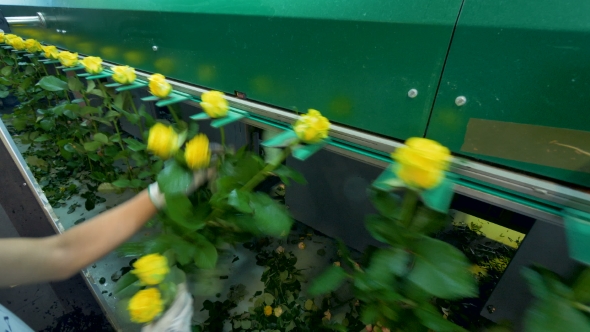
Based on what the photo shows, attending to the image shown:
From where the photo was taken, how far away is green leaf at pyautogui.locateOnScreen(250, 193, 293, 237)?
44 cm

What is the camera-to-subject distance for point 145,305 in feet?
1.36

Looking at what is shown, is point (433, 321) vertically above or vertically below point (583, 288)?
below

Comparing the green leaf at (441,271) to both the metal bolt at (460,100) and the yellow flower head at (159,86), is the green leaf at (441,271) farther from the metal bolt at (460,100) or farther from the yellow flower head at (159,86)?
the yellow flower head at (159,86)

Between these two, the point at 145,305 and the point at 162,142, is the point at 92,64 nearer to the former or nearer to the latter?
the point at 162,142

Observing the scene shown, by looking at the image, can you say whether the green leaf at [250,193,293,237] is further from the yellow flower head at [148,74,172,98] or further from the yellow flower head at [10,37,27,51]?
the yellow flower head at [10,37,27,51]

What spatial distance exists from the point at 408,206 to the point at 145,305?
0.43 metres

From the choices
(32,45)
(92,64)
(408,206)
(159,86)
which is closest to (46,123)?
(32,45)

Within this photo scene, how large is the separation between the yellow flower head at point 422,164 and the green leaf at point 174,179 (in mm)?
365

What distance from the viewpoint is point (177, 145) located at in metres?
0.50

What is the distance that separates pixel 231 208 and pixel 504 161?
1.60 feet

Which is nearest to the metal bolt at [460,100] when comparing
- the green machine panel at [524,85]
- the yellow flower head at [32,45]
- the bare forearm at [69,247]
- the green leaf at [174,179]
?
the green machine panel at [524,85]

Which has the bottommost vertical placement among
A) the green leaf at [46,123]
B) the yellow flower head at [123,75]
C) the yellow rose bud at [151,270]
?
the green leaf at [46,123]

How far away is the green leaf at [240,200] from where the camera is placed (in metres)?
0.44

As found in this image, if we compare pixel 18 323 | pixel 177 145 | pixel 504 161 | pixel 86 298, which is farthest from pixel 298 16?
pixel 86 298
